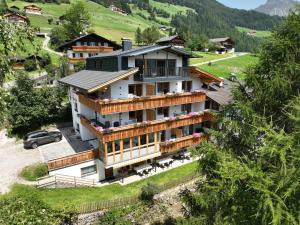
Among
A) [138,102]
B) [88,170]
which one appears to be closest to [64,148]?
[88,170]

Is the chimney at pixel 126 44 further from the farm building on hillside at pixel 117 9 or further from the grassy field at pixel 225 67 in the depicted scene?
the farm building on hillside at pixel 117 9

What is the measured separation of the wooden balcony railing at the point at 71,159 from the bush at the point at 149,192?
221 inches

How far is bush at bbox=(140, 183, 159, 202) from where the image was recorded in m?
20.9

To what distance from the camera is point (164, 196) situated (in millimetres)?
22297

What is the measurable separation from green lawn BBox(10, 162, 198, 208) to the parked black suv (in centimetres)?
740

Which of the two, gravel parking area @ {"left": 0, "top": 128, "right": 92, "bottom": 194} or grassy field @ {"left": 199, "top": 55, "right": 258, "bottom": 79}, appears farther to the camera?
grassy field @ {"left": 199, "top": 55, "right": 258, "bottom": 79}

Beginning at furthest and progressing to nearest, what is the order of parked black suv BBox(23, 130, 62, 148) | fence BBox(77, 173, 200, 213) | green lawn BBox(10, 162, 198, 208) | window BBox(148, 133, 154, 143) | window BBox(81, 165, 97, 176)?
1. parked black suv BBox(23, 130, 62, 148)
2. window BBox(148, 133, 154, 143)
3. window BBox(81, 165, 97, 176)
4. green lawn BBox(10, 162, 198, 208)
5. fence BBox(77, 173, 200, 213)

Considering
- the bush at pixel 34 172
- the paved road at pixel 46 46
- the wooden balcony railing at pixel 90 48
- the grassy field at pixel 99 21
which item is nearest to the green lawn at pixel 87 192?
the bush at pixel 34 172

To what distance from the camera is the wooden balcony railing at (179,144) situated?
2556cm

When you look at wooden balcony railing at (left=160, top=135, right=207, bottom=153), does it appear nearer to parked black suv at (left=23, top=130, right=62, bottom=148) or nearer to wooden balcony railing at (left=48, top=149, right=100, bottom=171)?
wooden balcony railing at (left=48, top=149, right=100, bottom=171)

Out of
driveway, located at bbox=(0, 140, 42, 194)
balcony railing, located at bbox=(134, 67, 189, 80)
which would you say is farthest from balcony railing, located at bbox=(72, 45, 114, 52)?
balcony railing, located at bbox=(134, 67, 189, 80)

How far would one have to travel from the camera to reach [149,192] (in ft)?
68.6

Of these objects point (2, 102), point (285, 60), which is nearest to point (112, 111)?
point (285, 60)

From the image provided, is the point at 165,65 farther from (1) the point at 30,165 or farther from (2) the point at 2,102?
(2) the point at 2,102
